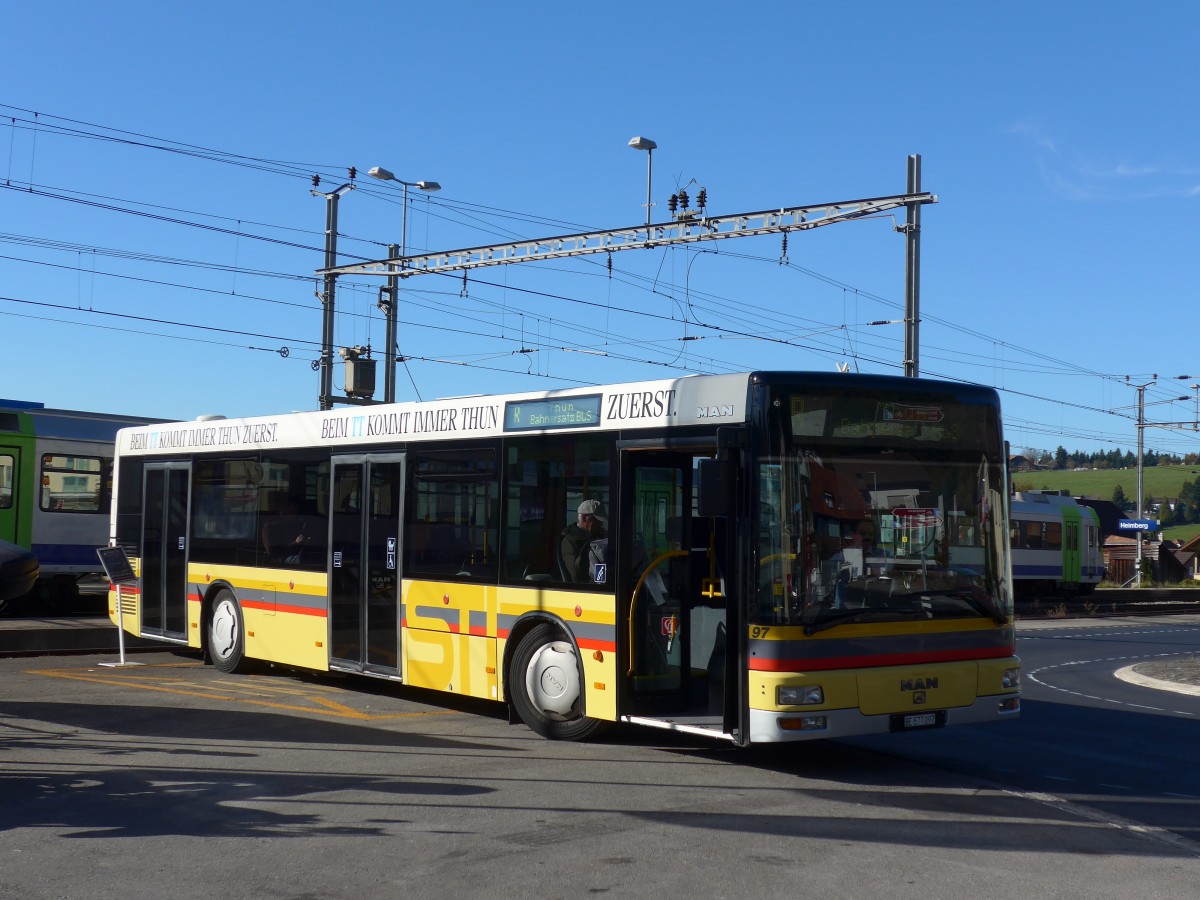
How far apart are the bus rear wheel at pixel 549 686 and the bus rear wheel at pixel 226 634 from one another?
530 cm

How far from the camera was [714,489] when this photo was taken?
30.7 ft

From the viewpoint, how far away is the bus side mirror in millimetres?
9344

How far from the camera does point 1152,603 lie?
157 ft

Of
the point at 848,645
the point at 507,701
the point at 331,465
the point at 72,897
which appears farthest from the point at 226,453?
the point at 72,897

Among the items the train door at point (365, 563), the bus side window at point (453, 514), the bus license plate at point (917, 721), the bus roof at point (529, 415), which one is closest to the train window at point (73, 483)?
the bus roof at point (529, 415)

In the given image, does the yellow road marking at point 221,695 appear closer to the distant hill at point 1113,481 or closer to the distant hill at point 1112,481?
the distant hill at point 1112,481

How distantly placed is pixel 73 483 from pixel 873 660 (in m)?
20.3

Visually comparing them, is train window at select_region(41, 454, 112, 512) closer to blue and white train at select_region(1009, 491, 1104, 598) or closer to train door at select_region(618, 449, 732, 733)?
train door at select_region(618, 449, 732, 733)

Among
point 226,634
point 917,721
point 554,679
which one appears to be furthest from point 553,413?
point 226,634

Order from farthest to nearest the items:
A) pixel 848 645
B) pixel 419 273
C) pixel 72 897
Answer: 1. pixel 419 273
2. pixel 848 645
3. pixel 72 897

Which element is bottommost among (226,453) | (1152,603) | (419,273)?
(1152,603)

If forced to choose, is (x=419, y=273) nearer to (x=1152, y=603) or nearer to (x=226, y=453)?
(x=226, y=453)

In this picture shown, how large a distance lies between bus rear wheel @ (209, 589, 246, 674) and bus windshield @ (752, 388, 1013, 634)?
8.33 metres

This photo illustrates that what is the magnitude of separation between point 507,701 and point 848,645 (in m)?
3.56
